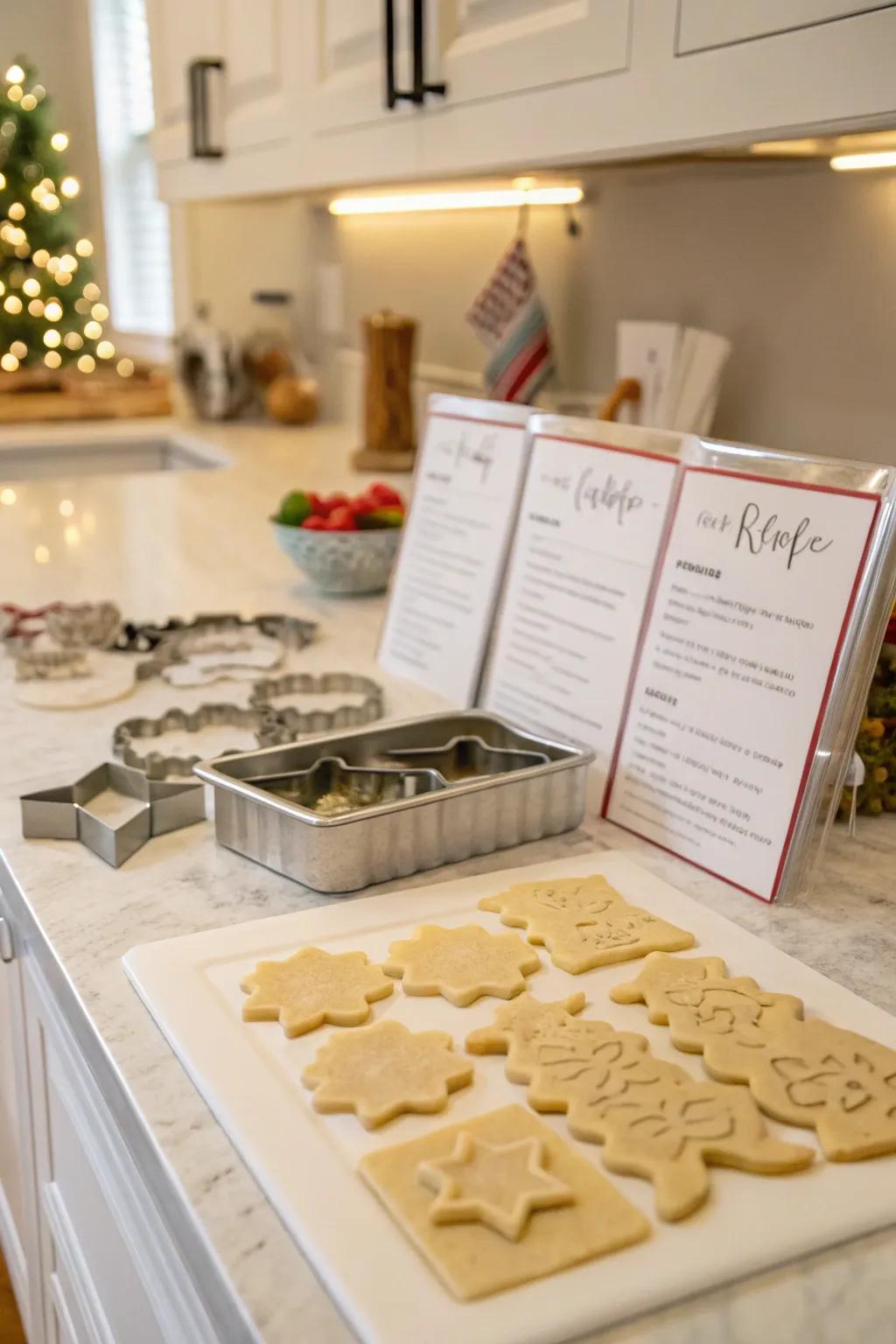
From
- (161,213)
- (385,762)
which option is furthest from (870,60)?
(161,213)

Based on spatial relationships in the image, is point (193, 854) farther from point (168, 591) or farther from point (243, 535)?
point (243, 535)

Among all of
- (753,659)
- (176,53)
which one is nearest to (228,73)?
(176,53)

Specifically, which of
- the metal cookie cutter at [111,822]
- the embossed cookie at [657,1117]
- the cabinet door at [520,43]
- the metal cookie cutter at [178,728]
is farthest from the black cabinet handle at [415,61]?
the embossed cookie at [657,1117]

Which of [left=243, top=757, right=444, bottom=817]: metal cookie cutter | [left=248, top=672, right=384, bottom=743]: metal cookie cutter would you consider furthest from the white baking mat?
[left=248, top=672, right=384, bottom=743]: metal cookie cutter

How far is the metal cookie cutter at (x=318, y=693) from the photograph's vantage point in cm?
113

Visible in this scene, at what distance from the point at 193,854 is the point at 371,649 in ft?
1.70

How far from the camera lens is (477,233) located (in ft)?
7.27

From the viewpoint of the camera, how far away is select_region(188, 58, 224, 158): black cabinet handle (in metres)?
1.99

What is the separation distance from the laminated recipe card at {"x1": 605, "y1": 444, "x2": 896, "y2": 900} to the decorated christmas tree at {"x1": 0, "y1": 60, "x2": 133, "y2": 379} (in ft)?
10.3

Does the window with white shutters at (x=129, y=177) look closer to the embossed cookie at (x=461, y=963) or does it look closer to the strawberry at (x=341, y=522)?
the strawberry at (x=341, y=522)

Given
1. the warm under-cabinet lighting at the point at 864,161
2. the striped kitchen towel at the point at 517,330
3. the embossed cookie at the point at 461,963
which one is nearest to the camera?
the embossed cookie at the point at 461,963

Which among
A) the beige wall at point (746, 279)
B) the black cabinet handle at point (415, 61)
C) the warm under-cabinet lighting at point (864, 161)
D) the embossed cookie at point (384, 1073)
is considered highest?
the black cabinet handle at point (415, 61)

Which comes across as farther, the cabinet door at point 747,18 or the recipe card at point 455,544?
the recipe card at point 455,544

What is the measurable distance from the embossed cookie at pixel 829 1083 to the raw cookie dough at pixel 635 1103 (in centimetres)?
1
